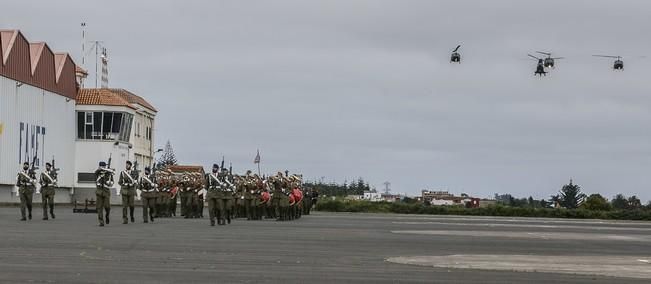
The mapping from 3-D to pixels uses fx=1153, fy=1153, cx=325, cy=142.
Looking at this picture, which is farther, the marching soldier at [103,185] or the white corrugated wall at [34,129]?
the white corrugated wall at [34,129]

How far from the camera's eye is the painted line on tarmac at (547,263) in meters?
21.4

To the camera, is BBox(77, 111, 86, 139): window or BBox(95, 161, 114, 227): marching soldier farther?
BBox(77, 111, 86, 139): window

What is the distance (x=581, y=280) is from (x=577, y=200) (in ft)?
418

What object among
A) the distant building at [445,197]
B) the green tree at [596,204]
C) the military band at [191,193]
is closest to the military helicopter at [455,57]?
the military band at [191,193]

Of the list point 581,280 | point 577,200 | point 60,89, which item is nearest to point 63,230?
point 581,280

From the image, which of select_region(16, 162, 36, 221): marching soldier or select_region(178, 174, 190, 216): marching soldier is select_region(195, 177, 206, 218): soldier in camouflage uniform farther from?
select_region(16, 162, 36, 221): marching soldier

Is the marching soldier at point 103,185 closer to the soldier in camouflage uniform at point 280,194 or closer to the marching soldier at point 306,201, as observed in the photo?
the soldier in camouflage uniform at point 280,194

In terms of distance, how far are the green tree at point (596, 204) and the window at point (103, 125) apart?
129 feet

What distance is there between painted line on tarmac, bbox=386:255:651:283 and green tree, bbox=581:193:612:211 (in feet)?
232

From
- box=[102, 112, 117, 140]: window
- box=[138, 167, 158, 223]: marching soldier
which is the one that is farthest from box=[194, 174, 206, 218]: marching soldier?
box=[102, 112, 117, 140]: window

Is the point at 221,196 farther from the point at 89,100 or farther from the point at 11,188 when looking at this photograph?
the point at 89,100

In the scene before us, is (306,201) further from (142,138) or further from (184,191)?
(142,138)

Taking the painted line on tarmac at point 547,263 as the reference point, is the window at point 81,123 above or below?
above

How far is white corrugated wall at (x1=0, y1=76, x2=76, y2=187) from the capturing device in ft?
250
